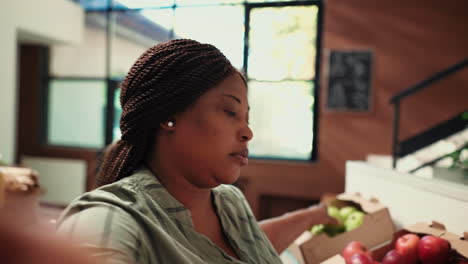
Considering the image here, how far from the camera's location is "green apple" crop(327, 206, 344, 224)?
63.4 inches

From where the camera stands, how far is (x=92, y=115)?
545 cm

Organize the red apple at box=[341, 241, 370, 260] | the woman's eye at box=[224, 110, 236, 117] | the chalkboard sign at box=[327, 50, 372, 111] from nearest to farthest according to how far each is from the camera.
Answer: the woman's eye at box=[224, 110, 236, 117] < the red apple at box=[341, 241, 370, 260] < the chalkboard sign at box=[327, 50, 372, 111]

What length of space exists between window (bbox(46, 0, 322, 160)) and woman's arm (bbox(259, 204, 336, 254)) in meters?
2.66

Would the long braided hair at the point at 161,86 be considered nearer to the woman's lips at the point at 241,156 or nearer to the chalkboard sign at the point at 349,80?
the woman's lips at the point at 241,156

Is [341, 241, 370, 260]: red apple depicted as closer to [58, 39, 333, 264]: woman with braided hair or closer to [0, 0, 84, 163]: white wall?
[58, 39, 333, 264]: woman with braided hair

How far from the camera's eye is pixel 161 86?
759 millimetres

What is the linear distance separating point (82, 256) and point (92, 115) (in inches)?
223

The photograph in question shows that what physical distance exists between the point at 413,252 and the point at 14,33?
477 centimetres

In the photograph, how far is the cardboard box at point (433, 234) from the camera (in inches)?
41.0

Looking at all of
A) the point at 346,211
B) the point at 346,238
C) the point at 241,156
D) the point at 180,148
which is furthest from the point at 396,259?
the point at 180,148

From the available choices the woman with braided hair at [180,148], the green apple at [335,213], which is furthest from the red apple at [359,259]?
the green apple at [335,213]

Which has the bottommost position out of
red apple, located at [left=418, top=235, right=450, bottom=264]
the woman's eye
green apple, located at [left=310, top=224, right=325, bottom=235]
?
green apple, located at [left=310, top=224, right=325, bottom=235]

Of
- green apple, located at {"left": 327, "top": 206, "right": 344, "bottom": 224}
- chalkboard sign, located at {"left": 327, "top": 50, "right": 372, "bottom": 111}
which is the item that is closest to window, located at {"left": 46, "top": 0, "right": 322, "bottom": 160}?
chalkboard sign, located at {"left": 327, "top": 50, "right": 372, "bottom": 111}

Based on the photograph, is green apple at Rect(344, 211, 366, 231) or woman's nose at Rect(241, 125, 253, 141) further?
green apple at Rect(344, 211, 366, 231)
